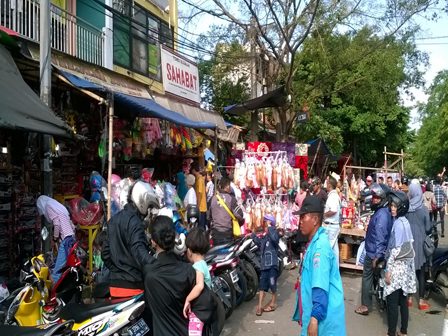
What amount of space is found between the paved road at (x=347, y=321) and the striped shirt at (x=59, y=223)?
7.81 ft

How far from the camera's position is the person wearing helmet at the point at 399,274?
5125 millimetres

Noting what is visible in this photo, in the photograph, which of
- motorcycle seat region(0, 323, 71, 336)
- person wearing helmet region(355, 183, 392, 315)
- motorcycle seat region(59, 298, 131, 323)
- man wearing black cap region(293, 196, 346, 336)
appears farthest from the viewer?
person wearing helmet region(355, 183, 392, 315)

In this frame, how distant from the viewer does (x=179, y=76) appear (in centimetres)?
1114

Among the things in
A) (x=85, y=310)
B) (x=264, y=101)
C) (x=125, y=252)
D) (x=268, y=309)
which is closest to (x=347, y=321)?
(x=268, y=309)

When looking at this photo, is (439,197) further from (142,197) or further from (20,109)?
(20,109)

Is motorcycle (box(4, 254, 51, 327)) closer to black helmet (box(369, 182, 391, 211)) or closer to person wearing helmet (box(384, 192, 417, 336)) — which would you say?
person wearing helmet (box(384, 192, 417, 336))

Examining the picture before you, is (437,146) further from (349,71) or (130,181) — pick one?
(130,181)

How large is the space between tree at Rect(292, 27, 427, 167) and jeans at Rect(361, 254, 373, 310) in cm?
952

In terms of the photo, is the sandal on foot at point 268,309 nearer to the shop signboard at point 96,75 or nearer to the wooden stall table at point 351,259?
the wooden stall table at point 351,259

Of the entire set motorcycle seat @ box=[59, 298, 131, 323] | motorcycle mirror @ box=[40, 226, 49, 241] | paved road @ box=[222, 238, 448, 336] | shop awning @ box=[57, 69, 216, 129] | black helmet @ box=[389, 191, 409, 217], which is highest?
shop awning @ box=[57, 69, 216, 129]

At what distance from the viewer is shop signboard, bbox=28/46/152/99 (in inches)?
247

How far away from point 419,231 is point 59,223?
17.2 feet

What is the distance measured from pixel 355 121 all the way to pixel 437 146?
766 inches

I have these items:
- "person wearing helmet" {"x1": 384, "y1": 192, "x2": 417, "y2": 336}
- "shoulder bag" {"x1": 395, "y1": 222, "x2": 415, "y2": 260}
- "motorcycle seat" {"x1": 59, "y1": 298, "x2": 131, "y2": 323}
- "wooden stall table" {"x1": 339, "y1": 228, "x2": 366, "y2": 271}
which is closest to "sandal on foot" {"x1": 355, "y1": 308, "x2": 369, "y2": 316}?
"person wearing helmet" {"x1": 384, "y1": 192, "x2": 417, "y2": 336}
